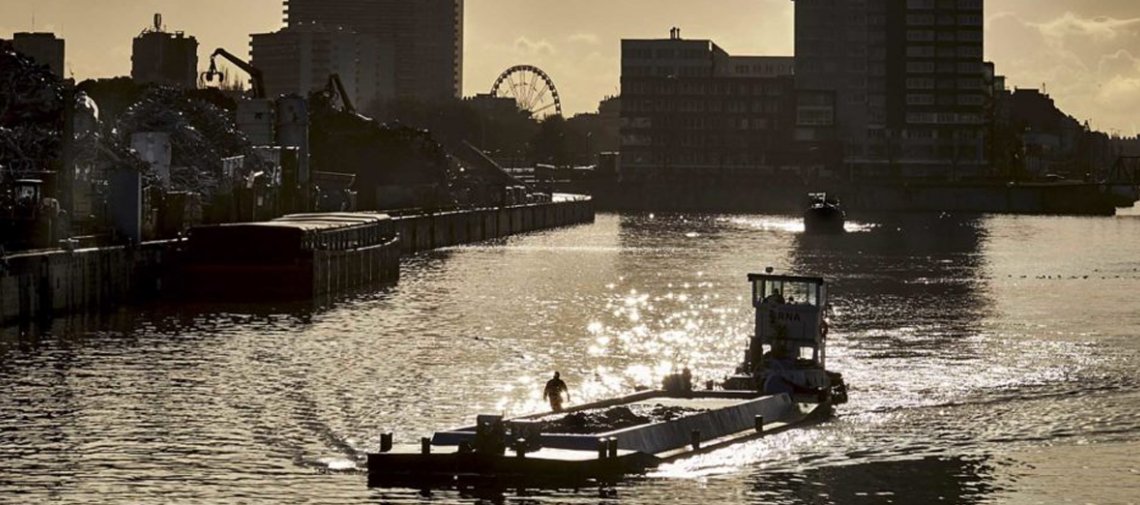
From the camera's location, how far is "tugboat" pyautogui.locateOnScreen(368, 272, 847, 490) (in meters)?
61.7

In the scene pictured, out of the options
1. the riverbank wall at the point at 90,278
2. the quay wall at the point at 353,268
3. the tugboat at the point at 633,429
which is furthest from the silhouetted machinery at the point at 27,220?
the tugboat at the point at 633,429

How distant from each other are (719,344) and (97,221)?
51654 mm

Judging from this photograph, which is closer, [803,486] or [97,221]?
[803,486]

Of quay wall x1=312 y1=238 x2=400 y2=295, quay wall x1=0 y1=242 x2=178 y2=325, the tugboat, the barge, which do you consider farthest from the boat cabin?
quay wall x1=312 y1=238 x2=400 y2=295

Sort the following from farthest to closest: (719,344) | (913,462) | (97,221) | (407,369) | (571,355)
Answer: (97,221), (719,344), (571,355), (407,369), (913,462)

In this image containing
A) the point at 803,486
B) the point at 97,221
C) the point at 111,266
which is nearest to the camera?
the point at 803,486

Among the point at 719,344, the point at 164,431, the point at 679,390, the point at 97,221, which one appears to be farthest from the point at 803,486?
the point at 97,221

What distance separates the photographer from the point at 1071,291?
152250 mm

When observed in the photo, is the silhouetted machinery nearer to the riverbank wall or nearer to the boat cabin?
the riverbank wall

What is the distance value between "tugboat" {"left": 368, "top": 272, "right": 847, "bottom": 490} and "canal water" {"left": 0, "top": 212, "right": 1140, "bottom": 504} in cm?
94

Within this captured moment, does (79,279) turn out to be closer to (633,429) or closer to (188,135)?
(188,135)

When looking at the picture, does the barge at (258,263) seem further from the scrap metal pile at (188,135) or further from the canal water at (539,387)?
the scrap metal pile at (188,135)

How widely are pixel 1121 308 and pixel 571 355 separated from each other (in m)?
48.4

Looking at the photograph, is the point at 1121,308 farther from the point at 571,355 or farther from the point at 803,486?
the point at 803,486
